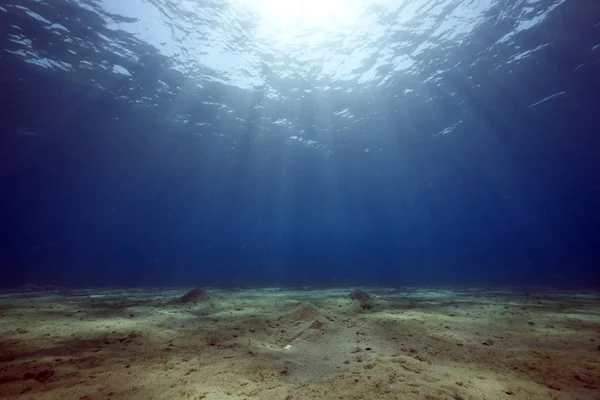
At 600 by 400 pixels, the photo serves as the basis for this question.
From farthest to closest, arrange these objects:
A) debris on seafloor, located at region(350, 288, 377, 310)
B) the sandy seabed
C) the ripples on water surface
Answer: the ripples on water surface, debris on seafloor, located at region(350, 288, 377, 310), the sandy seabed

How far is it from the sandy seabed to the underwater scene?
0.05 metres

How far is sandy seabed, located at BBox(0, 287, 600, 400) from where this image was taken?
11.4 feet

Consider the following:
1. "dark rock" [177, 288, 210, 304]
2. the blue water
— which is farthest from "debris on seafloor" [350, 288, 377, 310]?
the blue water

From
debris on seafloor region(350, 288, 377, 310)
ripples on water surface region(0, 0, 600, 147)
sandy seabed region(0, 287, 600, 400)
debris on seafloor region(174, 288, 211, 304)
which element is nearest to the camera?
sandy seabed region(0, 287, 600, 400)

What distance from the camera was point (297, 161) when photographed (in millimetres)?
43750

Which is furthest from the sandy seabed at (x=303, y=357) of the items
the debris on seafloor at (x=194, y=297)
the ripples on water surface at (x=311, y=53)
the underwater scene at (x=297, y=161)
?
the ripples on water surface at (x=311, y=53)

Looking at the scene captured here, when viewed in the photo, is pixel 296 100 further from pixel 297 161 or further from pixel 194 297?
pixel 194 297

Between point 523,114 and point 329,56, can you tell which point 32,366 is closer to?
point 329,56

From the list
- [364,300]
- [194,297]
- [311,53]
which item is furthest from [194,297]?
[311,53]

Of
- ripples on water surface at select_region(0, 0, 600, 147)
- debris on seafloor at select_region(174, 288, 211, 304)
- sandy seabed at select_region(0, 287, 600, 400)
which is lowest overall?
sandy seabed at select_region(0, 287, 600, 400)

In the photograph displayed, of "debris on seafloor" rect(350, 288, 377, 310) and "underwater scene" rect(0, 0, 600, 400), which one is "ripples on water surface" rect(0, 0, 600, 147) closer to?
"underwater scene" rect(0, 0, 600, 400)

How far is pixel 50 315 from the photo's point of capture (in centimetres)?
829

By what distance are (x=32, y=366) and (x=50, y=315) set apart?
5.51 m

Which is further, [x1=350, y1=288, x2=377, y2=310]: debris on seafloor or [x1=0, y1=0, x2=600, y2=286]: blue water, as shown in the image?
[x1=0, y1=0, x2=600, y2=286]: blue water
